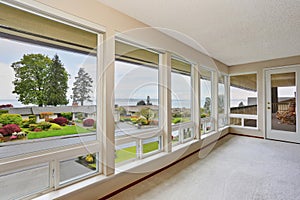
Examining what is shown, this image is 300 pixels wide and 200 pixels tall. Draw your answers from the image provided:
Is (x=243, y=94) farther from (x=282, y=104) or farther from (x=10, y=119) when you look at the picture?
(x=10, y=119)

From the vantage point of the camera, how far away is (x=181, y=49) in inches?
133

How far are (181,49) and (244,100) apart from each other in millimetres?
3413

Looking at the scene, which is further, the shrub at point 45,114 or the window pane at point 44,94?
the shrub at point 45,114

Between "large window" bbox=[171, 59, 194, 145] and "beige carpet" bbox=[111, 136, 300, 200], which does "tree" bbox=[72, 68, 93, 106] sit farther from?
"large window" bbox=[171, 59, 194, 145]

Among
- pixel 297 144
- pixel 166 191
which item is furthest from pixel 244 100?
pixel 166 191

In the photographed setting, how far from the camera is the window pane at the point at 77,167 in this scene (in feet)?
5.92

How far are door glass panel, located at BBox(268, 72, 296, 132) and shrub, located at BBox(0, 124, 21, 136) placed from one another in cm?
578

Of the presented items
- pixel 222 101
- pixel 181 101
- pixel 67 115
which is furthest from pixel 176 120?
pixel 222 101

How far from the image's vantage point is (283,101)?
4668 mm

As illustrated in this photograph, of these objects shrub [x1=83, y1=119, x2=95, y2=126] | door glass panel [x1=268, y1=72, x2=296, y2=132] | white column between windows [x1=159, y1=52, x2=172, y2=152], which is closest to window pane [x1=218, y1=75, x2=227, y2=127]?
door glass panel [x1=268, y1=72, x2=296, y2=132]

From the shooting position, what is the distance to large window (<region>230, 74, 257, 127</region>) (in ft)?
17.4

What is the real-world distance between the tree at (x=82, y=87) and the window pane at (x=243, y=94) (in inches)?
201

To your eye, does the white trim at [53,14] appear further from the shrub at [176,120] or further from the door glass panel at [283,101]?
the door glass panel at [283,101]

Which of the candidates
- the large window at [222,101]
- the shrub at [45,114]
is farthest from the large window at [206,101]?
the shrub at [45,114]
